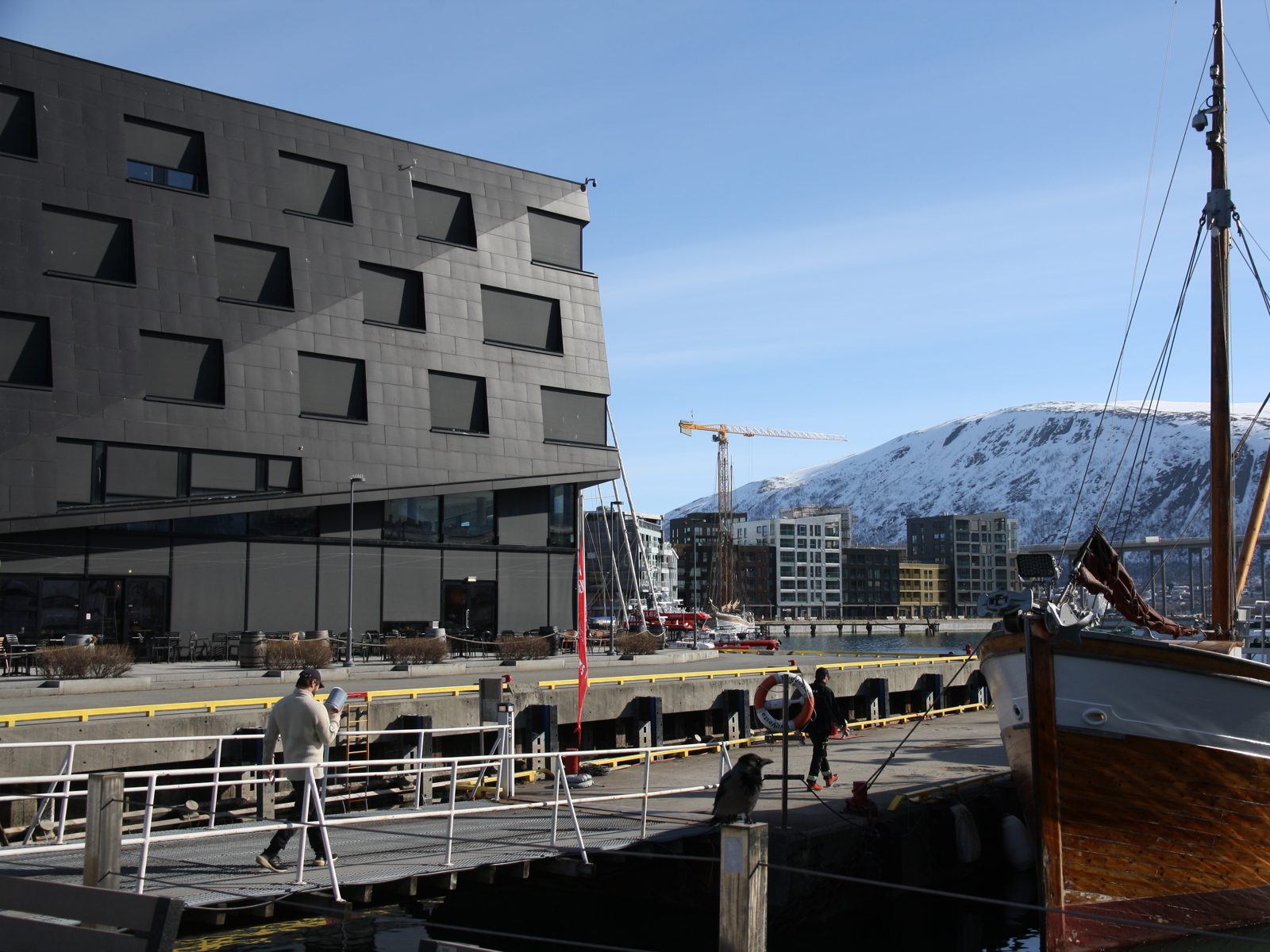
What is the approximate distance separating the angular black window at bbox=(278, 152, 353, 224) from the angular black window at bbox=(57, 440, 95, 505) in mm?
11466

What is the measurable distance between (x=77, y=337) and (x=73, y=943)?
107 feet

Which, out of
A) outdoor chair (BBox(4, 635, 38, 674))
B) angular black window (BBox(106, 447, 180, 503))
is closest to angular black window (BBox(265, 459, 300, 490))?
angular black window (BBox(106, 447, 180, 503))

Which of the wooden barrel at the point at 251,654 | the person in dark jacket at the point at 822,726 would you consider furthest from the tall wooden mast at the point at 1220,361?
the wooden barrel at the point at 251,654

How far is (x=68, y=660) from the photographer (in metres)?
26.5

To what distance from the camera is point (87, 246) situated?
35.9m

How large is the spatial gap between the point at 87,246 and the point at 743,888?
34757 mm

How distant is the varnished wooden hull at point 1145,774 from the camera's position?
1489 cm

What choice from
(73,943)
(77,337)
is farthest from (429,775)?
(77,337)

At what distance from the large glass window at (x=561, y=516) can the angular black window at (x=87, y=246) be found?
1899 cm

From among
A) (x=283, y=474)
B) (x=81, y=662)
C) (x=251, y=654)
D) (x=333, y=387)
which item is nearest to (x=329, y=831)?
(x=81, y=662)

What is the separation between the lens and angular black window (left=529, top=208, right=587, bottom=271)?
47750 mm

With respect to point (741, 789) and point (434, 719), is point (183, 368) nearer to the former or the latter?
point (434, 719)

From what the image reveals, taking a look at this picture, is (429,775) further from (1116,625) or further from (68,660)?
(68,660)

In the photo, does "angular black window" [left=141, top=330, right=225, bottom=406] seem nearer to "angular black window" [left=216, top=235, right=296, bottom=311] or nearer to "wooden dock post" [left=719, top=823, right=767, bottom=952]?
"angular black window" [left=216, top=235, right=296, bottom=311]
